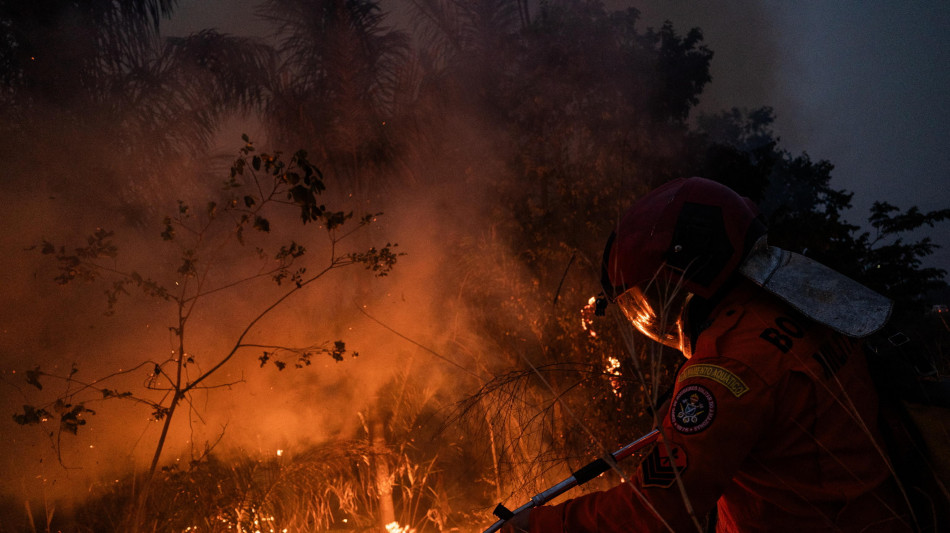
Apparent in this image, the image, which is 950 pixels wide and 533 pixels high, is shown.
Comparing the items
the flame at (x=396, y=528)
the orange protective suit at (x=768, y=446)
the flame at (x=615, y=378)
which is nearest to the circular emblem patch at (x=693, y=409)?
the orange protective suit at (x=768, y=446)

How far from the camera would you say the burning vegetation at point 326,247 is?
427 cm

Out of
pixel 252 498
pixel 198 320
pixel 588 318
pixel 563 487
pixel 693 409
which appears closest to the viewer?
pixel 693 409

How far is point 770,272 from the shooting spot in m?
1.58

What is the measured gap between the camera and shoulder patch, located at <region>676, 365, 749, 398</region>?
4.39 ft

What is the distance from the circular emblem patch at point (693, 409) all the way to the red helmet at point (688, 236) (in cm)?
35

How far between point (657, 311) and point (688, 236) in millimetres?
330

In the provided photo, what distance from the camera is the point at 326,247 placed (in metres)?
6.59

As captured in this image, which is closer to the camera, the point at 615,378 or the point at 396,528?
the point at 615,378

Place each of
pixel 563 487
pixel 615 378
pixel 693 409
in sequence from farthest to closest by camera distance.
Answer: pixel 615 378, pixel 563 487, pixel 693 409

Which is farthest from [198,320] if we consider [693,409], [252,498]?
[693,409]

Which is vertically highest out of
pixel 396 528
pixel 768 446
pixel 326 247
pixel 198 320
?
pixel 326 247

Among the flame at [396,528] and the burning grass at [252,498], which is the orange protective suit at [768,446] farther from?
the flame at [396,528]

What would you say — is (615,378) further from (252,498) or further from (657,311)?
(252,498)

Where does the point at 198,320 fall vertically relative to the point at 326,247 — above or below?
below
